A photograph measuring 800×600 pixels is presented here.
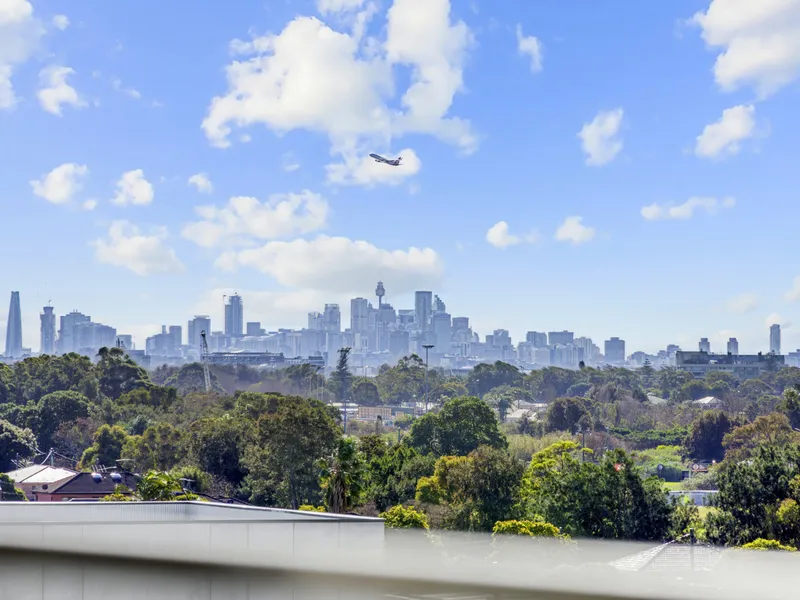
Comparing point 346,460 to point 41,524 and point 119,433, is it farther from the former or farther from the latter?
point 119,433

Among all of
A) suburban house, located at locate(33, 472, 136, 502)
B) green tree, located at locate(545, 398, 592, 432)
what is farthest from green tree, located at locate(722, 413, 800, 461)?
suburban house, located at locate(33, 472, 136, 502)

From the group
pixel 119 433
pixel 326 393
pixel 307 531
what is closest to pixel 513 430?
pixel 119 433

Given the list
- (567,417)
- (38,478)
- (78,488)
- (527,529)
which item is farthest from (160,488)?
(567,417)

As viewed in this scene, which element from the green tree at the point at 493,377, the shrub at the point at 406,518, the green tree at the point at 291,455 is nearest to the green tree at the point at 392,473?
the green tree at the point at 291,455

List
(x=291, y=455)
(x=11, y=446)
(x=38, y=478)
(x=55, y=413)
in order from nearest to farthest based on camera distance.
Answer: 1. (x=291, y=455)
2. (x=38, y=478)
3. (x=11, y=446)
4. (x=55, y=413)

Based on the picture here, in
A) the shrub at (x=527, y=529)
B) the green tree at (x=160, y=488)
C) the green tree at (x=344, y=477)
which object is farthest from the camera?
the shrub at (x=527, y=529)

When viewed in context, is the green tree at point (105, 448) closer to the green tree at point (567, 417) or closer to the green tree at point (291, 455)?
the green tree at point (291, 455)

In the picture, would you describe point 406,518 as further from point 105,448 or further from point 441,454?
point 105,448

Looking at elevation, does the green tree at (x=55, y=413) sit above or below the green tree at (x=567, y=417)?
above
